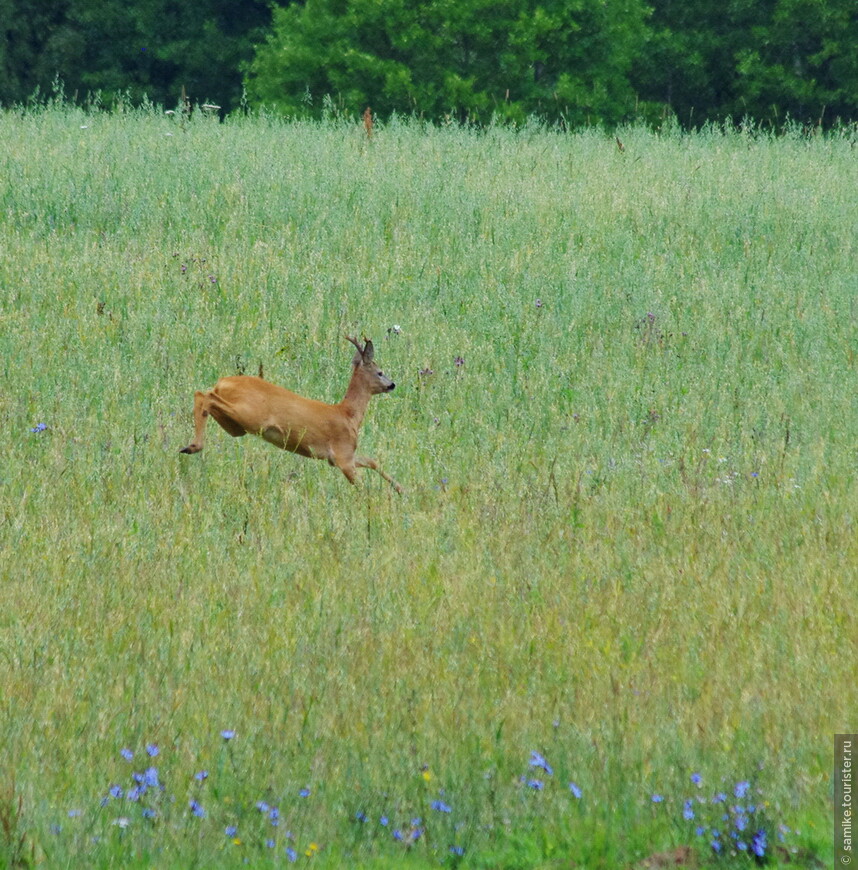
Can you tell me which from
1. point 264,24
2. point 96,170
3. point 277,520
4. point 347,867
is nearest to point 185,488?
point 277,520

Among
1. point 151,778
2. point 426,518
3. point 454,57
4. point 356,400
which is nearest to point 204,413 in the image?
point 356,400

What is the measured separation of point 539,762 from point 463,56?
2197cm

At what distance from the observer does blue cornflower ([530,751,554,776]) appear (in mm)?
3702

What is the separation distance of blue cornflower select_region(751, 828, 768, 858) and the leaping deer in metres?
3.26

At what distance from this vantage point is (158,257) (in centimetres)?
1009

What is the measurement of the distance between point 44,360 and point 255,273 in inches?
83.5

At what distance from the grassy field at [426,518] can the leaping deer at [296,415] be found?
0.20 metres

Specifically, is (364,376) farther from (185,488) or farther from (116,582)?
(116,582)

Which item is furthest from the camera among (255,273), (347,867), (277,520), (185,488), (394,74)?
(394,74)

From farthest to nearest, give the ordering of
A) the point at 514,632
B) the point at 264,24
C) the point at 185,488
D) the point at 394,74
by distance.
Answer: the point at 264,24, the point at 394,74, the point at 185,488, the point at 514,632

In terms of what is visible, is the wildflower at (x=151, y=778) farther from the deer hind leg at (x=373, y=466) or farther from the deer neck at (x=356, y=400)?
the deer neck at (x=356, y=400)

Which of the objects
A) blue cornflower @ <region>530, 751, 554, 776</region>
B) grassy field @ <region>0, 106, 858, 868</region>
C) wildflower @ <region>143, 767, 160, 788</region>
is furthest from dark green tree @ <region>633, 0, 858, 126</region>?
wildflower @ <region>143, 767, 160, 788</region>

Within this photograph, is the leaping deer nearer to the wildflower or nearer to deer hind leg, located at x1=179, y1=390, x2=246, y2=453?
deer hind leg, located at x1=179, y1=390, x2=246, y2=453

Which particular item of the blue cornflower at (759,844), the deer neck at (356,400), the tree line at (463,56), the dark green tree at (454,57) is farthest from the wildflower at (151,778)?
the dark green tree at (454,57)
